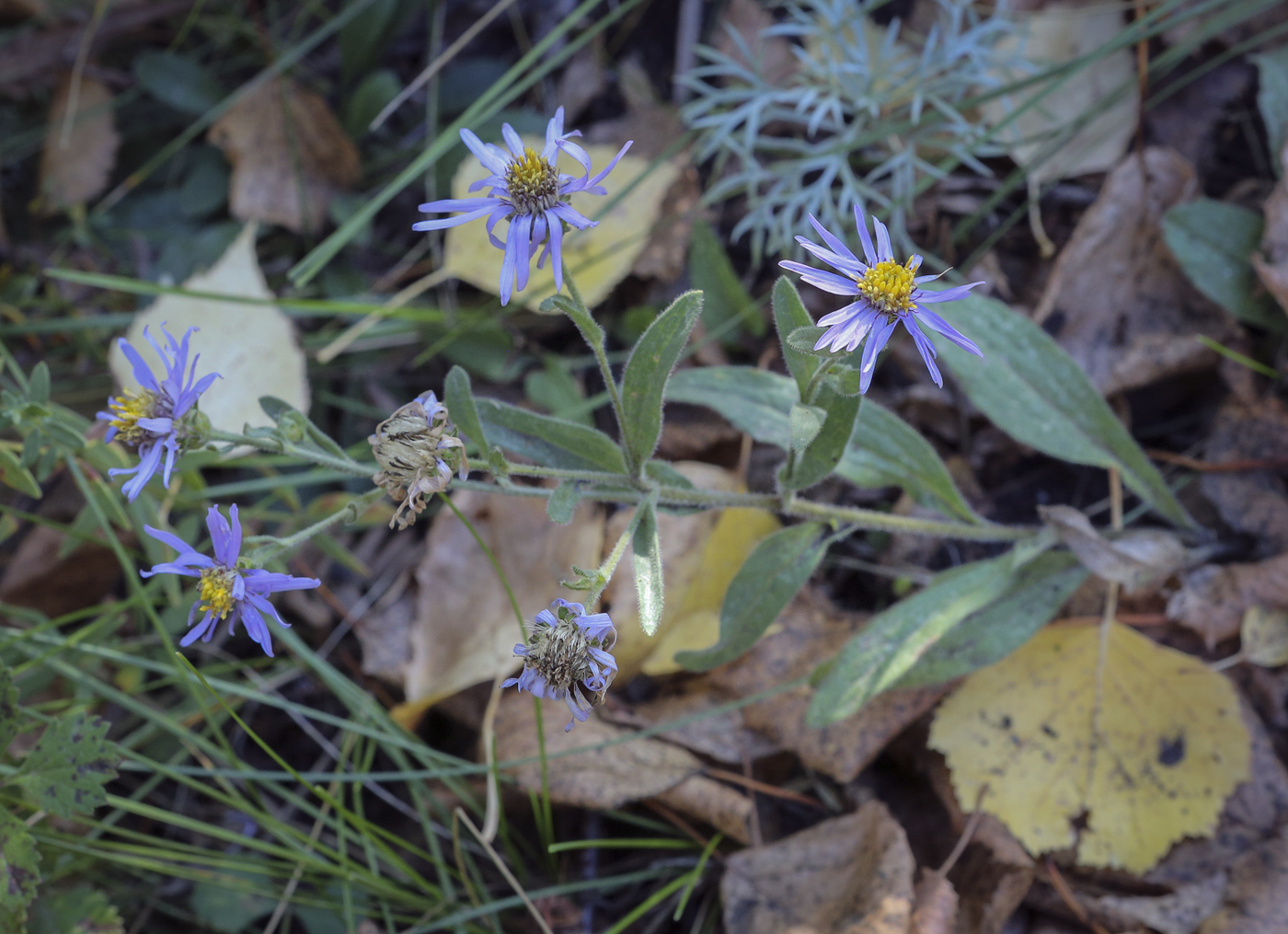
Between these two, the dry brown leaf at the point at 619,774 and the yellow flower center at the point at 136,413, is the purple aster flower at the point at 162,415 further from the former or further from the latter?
the dry brown leaf at the point at 619,774

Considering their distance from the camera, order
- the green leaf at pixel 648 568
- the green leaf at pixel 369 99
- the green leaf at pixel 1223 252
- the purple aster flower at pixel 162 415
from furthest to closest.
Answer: the green leaf at pixel 369 99 → the green leaf at pixel 1223 252 → the purple aster flower at pixel 162 415 → the green leaf at pixel 648 568

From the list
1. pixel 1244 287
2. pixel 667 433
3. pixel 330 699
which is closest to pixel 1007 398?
pixel 1244 287

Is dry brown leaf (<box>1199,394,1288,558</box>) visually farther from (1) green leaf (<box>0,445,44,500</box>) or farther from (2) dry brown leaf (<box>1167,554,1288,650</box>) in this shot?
(1) green leaf (<box>0,445,44,500</box>)

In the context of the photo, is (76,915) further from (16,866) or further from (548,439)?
(548,439)

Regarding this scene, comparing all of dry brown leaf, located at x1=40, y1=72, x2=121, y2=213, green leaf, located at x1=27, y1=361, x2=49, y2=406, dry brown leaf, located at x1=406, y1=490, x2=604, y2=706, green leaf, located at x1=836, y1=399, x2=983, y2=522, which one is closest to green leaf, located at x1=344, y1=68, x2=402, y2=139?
dry brown leaf, located at x1=40, y1=72, x2=121, y2=213

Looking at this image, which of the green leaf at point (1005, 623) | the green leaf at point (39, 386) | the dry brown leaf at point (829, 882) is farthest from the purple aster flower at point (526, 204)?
the dry brown leaf at point (829, 882)

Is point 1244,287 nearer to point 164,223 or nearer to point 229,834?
point 229,834
